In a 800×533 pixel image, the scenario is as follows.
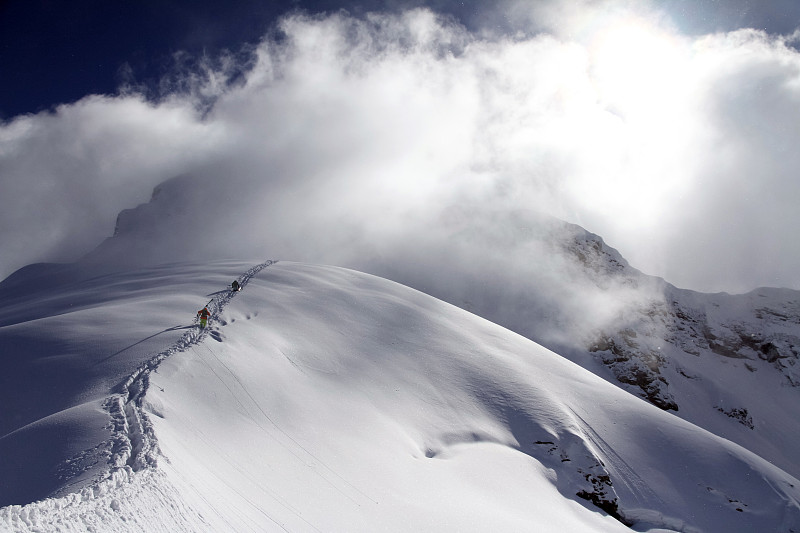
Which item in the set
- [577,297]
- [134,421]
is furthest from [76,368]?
[577,297]

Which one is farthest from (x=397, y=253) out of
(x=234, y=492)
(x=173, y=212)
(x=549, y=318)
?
(x=234, y=492)

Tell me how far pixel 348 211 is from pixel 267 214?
82.3 ft

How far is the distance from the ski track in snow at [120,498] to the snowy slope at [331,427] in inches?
1.6

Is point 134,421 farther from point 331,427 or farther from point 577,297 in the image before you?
point 577,297

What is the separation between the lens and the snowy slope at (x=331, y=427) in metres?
10.6

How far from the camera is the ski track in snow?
697 centimetres

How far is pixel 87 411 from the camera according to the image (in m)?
12.6

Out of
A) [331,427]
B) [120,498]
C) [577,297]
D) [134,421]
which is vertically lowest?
[120,498]

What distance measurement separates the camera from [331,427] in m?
17.7

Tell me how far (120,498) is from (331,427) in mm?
9831

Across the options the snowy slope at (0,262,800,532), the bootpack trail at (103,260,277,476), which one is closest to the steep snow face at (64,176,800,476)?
the snowy slope at (0,262,800,532)

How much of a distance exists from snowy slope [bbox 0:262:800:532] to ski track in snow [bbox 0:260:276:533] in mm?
40

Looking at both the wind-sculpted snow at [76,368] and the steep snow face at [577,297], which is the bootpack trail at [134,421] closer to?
the wind-sculpted snow at [76,368]

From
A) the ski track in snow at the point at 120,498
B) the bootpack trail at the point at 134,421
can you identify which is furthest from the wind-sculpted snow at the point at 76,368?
the ski track in snow at the point at 120,498
